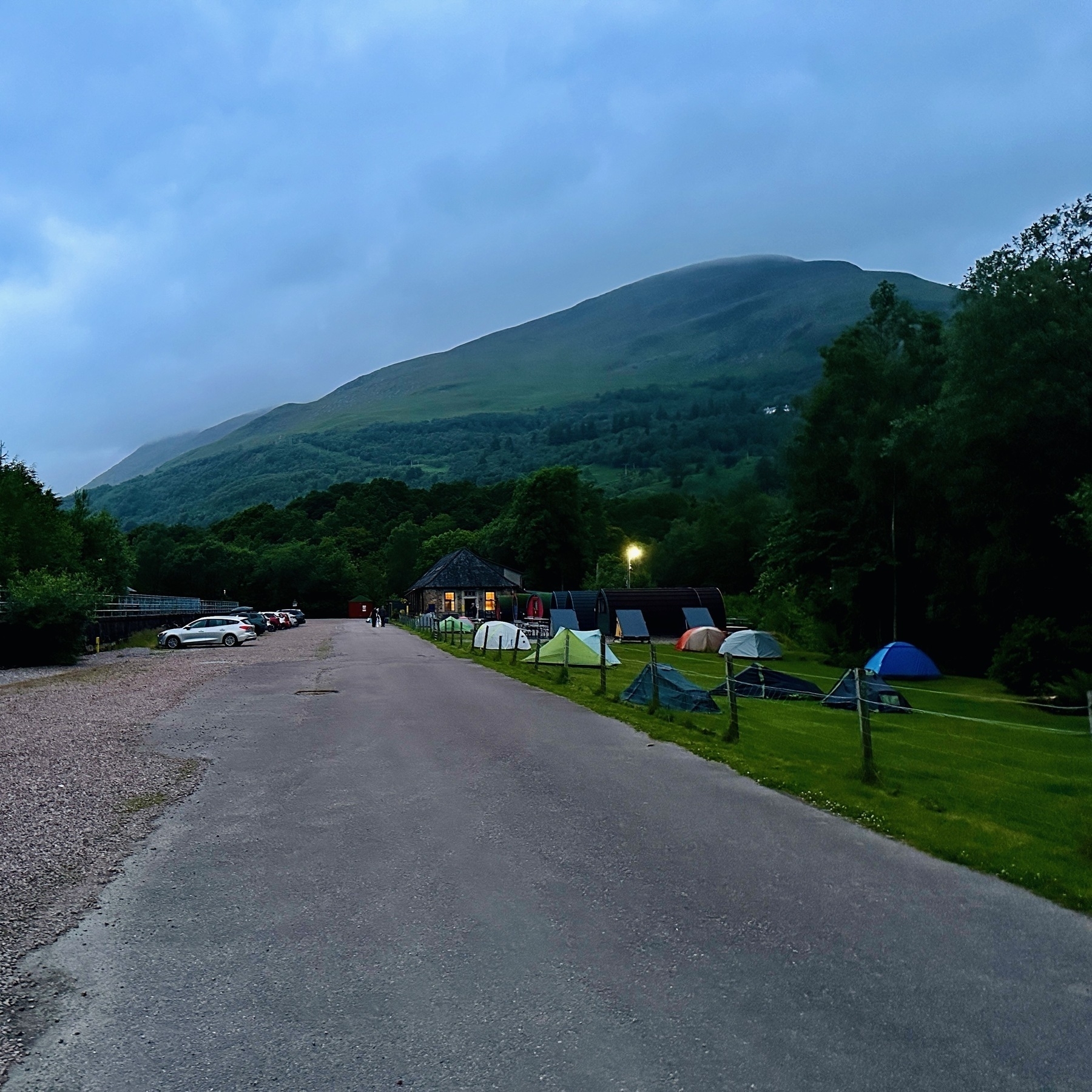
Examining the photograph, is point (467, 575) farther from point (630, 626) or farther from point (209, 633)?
point (209, 633)

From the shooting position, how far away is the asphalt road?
3.96 m

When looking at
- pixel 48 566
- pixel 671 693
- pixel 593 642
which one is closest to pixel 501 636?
pixel 593 642

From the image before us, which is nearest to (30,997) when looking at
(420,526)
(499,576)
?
(499,576)

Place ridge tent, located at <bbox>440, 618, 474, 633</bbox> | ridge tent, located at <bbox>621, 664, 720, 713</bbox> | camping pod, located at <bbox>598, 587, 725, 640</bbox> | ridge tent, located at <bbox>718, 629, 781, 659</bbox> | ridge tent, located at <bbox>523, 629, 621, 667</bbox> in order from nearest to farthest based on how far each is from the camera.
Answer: ridge tent, located at <bbox>621, 664, 720, 713</bbox>, ridge tent, located at <bbox>523, 629, 621, 667</bbox>, ridge tent, located at <bbox>718, 629, 781, 659</bbox>, camping pod, located at <bbox>598, 587, 725, 640</bbox>, ridge tent, located at <bbox>440, 618, 474, 633</bbox>

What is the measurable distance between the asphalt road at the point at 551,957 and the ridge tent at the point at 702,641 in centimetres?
3519

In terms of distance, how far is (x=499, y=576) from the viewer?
100562 mm

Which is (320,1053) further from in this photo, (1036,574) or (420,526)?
(420,526)

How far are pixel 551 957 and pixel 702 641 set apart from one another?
40.3m

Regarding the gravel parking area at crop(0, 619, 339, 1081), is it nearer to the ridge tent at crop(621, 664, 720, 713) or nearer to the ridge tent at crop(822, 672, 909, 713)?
the ridge tent at crop(621, 664, 720, 713)

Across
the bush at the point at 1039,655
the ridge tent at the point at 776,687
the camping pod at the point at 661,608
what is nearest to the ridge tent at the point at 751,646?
the bush at the point at 1039,655

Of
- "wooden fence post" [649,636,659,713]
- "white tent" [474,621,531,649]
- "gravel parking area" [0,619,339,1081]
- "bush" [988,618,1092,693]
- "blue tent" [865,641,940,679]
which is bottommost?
"blue tent" [865,641,940,679]

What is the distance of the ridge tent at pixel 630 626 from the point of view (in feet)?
167

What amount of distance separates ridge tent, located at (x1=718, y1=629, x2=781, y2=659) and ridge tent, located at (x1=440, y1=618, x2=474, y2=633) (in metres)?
18.7

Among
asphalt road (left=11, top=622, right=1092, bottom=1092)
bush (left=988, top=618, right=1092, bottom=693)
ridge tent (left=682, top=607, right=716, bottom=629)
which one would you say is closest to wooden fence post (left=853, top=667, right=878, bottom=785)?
asphalt road (left=11, top=622, right=1092, bottom=1092)
